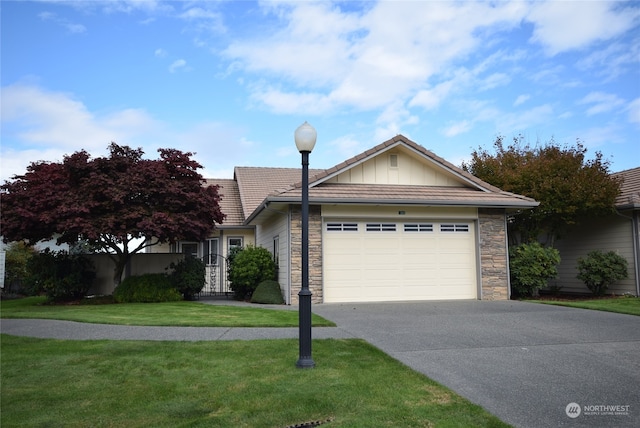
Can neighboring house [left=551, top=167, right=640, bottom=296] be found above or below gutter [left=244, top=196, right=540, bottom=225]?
below

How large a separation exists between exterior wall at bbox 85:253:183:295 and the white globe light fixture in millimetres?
12138

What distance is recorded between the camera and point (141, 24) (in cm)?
1210

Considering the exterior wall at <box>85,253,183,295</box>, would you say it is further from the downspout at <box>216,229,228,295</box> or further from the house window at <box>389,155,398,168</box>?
the house window at <box>389,155,398,168</box>

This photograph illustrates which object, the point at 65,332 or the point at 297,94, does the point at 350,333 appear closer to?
the point at 65,332

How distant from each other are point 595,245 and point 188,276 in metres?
14.2

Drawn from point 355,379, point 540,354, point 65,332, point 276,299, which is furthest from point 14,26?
point 540,354

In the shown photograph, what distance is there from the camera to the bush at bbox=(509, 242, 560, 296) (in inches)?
591

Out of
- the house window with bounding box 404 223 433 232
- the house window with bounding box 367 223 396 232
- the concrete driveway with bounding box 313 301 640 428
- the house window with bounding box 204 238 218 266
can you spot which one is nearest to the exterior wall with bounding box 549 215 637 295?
the concrete driveway with bounding box 313 301 640 428

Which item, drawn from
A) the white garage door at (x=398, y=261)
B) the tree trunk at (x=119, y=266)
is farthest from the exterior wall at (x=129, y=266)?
the white garage door at (x=398, y=261)

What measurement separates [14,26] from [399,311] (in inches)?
414

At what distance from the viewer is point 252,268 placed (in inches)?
605

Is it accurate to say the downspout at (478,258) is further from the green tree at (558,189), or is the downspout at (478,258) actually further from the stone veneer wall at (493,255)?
the green tree at (558,189)

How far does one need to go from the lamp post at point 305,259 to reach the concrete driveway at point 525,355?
54.8 inches

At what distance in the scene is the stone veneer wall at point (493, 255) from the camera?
14.7 meters
